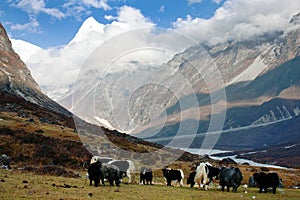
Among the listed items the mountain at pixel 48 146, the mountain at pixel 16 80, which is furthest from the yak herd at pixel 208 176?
the mountain at pixel 16 80

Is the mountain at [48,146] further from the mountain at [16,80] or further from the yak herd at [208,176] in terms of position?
the mountain at [16,80]

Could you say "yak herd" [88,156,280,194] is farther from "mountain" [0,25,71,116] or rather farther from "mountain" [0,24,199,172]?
"mountain" [0,25,71,116]

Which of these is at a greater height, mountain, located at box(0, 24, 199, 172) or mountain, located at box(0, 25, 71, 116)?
mountain, located at box(0, 25, 71, 116)

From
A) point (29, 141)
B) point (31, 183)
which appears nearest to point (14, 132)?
point (29, 141)

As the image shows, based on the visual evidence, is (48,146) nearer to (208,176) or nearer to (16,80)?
(208,176)

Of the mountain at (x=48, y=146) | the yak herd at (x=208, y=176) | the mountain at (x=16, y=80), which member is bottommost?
the yak herd at (x=208, y=176)

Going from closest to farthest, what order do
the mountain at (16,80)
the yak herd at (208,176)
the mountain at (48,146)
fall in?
the yak herd at (208,176) → the mountain at (48,146) → the mountain at (16,80)

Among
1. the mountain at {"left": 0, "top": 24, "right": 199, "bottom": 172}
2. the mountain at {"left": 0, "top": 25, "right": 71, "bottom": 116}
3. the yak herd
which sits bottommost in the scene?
the yak herd

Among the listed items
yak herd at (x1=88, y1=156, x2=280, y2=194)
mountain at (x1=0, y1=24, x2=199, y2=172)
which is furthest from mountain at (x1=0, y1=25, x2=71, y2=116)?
yak herd at (x1=88, y1=156, x2=280, y2=194)

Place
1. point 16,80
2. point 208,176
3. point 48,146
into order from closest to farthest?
point 208,176
point 48,146
point 16,80

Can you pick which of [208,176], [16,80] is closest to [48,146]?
[208,176]

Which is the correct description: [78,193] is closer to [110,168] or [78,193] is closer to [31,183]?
[31,183]

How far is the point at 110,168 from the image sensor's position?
105 feet

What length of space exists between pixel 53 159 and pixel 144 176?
20.8 metres
